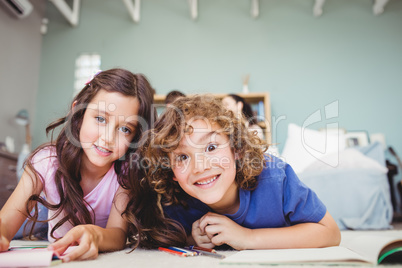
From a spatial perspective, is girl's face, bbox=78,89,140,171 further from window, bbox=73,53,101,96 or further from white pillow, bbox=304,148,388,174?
window, bbox=73,53,101,96

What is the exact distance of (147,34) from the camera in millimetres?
3459

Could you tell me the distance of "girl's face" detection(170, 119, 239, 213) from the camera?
839 millimetres

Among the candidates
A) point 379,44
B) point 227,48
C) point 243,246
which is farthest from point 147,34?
point 243,246

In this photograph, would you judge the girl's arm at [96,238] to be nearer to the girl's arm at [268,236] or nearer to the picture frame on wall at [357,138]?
the girl's arm at [268,236]

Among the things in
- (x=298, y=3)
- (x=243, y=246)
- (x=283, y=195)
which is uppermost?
(x=298, y=3)

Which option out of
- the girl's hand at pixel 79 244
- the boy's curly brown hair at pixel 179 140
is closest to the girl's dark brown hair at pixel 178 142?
the boy's curly brown hair at pixel 179 140

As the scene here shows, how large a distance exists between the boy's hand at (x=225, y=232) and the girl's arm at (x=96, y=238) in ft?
0.81

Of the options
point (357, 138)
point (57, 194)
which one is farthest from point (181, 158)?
point (357, 138)

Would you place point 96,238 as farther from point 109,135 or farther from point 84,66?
point 84,66

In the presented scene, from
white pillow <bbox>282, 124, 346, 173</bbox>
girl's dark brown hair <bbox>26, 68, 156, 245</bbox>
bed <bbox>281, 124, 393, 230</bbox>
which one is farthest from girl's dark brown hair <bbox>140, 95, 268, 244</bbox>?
white pillow <bbox>282, 124, 346, 173</bbox>

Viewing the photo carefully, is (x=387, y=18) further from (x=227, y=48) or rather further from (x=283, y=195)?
(x=283, y=195)

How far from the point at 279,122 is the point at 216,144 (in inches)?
93.6

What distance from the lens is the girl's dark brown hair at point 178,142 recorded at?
881mm

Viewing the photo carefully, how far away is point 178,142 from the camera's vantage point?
0.86m
